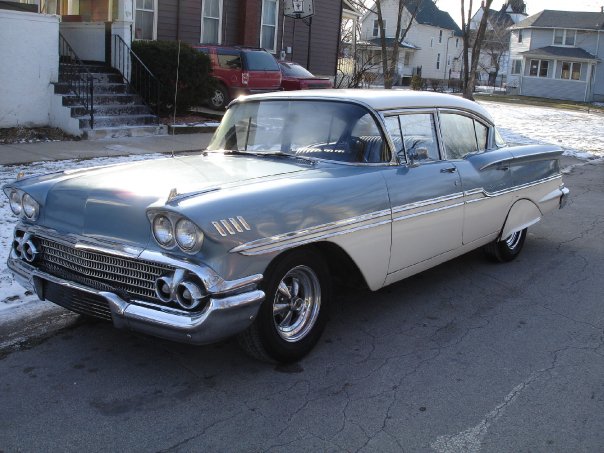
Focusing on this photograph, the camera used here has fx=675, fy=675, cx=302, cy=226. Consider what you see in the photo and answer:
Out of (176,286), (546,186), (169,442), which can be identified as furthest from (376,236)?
(546,186)

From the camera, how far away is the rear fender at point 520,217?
6.02 meters

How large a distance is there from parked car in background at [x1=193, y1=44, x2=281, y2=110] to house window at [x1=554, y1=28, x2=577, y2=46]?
40525 mm

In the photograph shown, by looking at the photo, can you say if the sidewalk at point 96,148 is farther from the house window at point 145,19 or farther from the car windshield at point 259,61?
the house window at point 145,19

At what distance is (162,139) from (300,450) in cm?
1038

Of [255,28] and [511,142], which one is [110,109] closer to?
[511,142]

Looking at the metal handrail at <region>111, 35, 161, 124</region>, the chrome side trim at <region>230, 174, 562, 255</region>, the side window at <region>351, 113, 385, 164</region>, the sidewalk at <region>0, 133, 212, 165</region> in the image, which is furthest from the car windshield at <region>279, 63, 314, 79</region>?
the side window at <region>351, 113, 385, 164</region>

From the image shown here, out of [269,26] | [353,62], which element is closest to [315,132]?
[269,26]

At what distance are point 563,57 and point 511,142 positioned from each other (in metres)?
44.9

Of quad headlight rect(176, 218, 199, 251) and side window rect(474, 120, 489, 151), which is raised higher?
side window rect(474, 120, 489, 151)

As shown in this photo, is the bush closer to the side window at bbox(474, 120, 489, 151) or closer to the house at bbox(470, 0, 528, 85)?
the side window at bbox(474, 120, 489, 151)

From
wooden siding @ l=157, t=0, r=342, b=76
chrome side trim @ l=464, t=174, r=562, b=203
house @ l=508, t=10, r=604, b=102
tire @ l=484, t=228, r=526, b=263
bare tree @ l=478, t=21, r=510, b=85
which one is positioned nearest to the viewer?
chrome side trim @ l=464, t=174, r=562, b=203

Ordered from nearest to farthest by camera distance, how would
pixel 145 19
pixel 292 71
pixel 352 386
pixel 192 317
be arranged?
pixel 192 317 → pixel 352 386 → pixel 145 19 → pixel 292 71

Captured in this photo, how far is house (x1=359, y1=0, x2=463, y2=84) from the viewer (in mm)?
56344

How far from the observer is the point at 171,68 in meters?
14.4
